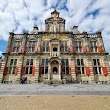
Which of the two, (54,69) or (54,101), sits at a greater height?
(54,69)

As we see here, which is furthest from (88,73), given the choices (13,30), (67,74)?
(13,30)

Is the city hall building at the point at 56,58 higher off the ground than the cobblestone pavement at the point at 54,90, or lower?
higher

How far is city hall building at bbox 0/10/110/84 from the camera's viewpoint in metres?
20.8

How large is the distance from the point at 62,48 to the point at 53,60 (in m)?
4.83

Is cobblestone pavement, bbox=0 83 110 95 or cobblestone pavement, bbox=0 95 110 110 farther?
cobblestone pavement, bbox=0 83 110 95

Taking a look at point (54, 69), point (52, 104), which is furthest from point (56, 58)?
point (52, 104)

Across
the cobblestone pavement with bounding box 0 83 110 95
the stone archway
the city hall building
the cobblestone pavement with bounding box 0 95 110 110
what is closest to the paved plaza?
the cobblestone pavement with bounding box 0 95 110 110

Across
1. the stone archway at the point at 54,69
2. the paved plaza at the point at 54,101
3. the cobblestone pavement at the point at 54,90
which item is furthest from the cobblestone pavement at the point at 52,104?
the stone archway at the point at 54,69

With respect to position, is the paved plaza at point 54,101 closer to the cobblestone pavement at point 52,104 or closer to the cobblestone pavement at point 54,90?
the cobblestone pavement at point 52,104

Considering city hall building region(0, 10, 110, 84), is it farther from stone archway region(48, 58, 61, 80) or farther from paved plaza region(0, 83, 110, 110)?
paved plaza region(0, 83, 110, 110)

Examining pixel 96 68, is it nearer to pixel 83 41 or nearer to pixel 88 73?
pixel 88 73

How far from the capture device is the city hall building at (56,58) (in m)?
20.8

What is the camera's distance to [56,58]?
20922 millimetres

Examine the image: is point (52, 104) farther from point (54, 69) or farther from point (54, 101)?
point (54, 69)
